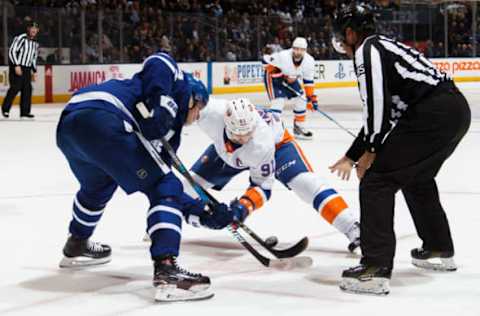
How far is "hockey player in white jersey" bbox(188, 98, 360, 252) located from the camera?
4.12 m

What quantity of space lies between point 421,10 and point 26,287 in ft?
63.8

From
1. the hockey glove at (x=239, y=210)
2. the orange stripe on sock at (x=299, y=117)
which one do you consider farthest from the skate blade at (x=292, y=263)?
the orange stripe on sock at (x=299, y=117)

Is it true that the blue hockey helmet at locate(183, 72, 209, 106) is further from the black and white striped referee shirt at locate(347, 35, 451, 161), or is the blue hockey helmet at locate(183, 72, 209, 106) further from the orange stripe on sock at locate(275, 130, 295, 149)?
the orange stripe on sock at locate(275, 130, 295, 149)

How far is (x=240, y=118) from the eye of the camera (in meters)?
4.05

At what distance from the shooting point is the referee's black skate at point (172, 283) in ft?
11.6

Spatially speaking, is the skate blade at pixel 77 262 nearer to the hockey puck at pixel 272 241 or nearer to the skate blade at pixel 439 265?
the hockey puck at pixel 272 241

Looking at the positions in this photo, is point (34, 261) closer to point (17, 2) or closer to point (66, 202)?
point (66, 202)

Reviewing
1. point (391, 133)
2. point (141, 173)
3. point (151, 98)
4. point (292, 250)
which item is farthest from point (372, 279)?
point (151, 98)

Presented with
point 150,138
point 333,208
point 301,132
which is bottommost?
point 301,132

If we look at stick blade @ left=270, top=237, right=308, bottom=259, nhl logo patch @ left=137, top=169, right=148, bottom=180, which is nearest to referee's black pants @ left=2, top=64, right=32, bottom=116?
stick blade @ left=270, top=237, right=308, bottom=259

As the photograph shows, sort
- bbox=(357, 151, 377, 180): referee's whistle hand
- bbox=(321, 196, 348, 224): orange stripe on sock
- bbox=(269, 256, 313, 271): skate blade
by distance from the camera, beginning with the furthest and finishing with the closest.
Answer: bbox=(321, 196, 348, 224): orange stripe on sock
bbox=(269, 256, 313, 271): skate blade
bbox=(357, 151, 377, 180): referee's whistle hand

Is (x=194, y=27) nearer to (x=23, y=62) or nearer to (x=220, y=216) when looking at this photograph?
(x=23, y=62)

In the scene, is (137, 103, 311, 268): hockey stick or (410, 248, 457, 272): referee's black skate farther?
(410, 248, 457, 272): referee's black skate

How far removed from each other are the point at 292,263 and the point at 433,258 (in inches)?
23.8
